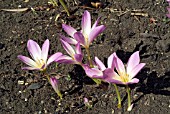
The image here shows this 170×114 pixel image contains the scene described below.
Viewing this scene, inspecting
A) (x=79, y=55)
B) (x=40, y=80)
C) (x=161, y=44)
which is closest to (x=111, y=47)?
(x=161, y=44)

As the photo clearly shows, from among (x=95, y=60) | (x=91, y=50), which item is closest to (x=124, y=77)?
(x=95, y=60)

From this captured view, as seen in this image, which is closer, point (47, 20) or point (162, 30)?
point (162, 30)

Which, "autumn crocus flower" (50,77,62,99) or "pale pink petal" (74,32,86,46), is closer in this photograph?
"pale pink petal" (74,32,86,46)

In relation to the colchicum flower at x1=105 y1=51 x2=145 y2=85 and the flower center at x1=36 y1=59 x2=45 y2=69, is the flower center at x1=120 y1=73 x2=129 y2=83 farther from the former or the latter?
the flower center at x1=36 y1=59 x2=45 y2=69

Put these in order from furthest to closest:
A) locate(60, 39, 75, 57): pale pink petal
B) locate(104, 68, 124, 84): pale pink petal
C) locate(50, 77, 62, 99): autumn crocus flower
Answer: locate(50, 77, 62, 99): autumn crocus flower → locate(60, 39, 75, 57): pale pink petal → locate(104, 68, 124, 84): pale pink petal

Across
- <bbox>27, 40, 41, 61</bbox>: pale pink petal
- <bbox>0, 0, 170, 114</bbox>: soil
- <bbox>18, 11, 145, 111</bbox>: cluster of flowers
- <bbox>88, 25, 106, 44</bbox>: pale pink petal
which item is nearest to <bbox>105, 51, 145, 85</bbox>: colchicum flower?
<bbox>18, 11, 145, 111</bbox>: cluster of flowers

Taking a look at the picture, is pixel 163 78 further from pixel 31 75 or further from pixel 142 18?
pixel 31 75

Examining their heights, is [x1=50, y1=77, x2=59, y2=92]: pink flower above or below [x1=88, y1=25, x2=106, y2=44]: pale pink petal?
below

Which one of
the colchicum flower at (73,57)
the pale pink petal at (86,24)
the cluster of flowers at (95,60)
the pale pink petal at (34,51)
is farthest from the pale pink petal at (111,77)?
the pale pink petal at (34,51)

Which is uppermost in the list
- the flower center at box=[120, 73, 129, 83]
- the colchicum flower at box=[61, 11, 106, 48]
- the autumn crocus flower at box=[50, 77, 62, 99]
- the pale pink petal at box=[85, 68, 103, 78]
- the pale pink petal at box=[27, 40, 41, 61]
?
the colchicum flower at box=[61, 11, 106, 48]
